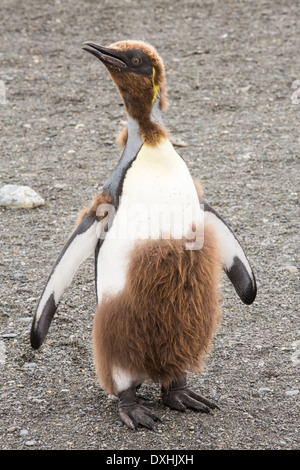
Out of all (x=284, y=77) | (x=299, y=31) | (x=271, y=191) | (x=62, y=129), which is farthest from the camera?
(x=299, y=31)

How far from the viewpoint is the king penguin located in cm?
259

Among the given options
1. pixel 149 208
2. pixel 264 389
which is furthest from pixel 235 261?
pixel 149 208

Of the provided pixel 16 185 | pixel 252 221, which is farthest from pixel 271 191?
pixel 16 185

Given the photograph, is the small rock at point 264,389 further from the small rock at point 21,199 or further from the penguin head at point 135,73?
the small rock at point 21,199

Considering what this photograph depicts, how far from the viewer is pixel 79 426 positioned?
8.83 ft

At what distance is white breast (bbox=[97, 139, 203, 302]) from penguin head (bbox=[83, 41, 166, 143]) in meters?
0.15

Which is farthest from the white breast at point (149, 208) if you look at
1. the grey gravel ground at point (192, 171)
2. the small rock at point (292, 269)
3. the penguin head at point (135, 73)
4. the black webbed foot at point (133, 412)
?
the small rock at point (292, 269)

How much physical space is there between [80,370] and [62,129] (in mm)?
3015

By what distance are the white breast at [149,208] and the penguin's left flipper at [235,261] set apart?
360mm

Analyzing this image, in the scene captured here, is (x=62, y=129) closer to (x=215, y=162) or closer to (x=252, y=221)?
(x=215, y=162)

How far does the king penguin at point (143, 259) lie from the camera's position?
259cm

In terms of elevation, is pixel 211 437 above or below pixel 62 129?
below

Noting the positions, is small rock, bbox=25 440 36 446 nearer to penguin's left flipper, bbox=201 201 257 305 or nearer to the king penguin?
the king penguin

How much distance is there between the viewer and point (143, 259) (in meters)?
2.59
